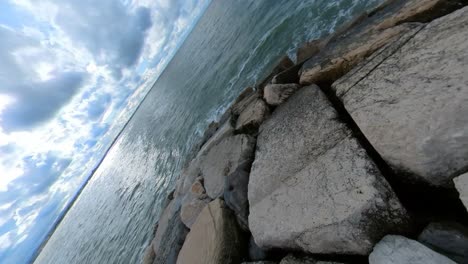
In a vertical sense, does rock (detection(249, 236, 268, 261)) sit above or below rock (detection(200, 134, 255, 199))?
below

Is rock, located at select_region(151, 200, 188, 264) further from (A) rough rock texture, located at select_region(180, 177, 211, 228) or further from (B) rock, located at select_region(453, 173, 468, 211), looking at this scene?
(B) rock, located at select_region(453, 173, 468, 211)

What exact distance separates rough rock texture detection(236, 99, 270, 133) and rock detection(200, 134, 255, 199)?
0.26 metres

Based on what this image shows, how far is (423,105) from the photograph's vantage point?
6.63ft

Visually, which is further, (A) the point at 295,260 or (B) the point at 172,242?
(B) the point at 172,242

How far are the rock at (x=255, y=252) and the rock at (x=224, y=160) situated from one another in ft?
3.92

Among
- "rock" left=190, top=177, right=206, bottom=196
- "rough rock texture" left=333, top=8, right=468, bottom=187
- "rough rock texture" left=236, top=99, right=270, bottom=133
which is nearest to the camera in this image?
"rough rock texture" left=333, top=8, right=468, bottom=187

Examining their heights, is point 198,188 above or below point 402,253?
above

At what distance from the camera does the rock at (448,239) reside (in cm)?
164

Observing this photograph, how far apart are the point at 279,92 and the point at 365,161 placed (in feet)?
7.06

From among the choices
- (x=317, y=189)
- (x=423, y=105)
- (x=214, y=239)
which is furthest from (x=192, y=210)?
(x=423, y=105)

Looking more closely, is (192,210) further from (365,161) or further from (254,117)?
(365,161)

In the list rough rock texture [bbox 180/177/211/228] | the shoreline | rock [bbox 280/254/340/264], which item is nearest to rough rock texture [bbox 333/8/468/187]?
the shoreline

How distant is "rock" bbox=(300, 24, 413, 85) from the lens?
3.09 metres

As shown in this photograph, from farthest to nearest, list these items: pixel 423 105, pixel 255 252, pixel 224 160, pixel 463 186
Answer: pixel 224 160 → pixel 255 252 → pixel 423 105 → pixel 463 186
